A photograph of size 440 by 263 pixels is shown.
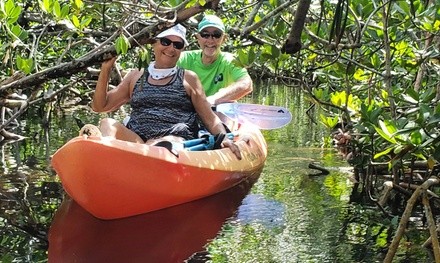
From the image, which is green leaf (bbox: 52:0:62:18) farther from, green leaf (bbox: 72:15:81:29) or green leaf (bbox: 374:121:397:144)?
green leaf (bbox: 374:121:397:144)

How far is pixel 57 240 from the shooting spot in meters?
4.27

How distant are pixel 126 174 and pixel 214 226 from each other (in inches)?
25.7

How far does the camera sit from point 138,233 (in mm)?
4488

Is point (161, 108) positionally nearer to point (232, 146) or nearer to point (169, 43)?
point (169, 43)

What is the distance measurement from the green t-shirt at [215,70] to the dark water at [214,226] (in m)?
0.91

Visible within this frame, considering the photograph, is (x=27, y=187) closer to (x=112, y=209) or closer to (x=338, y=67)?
(x=112, y=209)

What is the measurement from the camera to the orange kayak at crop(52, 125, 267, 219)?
4492mm

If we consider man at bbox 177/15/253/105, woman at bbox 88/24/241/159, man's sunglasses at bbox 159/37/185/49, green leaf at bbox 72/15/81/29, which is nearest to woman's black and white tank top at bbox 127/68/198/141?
woman at bbox 88/24/241/159

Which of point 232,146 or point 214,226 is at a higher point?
point 232,146

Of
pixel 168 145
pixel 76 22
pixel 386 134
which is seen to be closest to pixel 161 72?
pixel 168 145

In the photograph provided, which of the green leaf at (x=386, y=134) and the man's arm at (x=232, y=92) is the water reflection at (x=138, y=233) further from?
the green leaf at (x=386, y=134)

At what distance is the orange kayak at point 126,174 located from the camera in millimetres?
4492

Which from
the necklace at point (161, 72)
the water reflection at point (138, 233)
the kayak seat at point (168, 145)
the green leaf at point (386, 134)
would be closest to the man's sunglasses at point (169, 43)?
the necklace at point (161, 72)

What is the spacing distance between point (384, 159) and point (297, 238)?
0.94m
